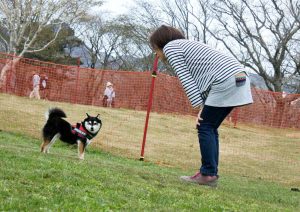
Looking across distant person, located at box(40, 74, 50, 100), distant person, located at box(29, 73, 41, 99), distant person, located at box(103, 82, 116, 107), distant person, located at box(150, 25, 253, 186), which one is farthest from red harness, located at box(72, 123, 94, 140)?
distant person, located at box(40, 74, 50, 100)

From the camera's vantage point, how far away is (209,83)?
178 inches

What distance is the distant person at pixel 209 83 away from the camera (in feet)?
14.7

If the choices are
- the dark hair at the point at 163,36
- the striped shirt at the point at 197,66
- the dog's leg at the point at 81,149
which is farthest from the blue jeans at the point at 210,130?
the dog's leg at the point at 81,149

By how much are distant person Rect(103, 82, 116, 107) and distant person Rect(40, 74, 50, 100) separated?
1.89m

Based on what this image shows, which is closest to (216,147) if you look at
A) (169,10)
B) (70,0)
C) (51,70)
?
(51,70)

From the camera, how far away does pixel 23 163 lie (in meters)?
4.45

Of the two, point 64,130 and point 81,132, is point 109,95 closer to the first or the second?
point 64,130

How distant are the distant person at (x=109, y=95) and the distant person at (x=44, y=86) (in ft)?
6.20

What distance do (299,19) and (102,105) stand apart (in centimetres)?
1961

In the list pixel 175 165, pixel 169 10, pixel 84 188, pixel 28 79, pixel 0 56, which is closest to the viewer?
pixel 84 188

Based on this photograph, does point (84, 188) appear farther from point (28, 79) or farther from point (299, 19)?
point (299, 19)

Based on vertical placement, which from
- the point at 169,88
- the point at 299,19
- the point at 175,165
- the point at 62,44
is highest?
the point at 299,19

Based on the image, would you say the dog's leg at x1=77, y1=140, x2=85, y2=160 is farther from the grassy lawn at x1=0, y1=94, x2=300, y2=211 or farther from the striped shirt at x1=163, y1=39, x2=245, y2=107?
the striped shirt at x1=163, y1=39, x2=245, y2=107

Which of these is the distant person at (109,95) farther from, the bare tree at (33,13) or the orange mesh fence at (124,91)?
the bare tree at (33,13)
